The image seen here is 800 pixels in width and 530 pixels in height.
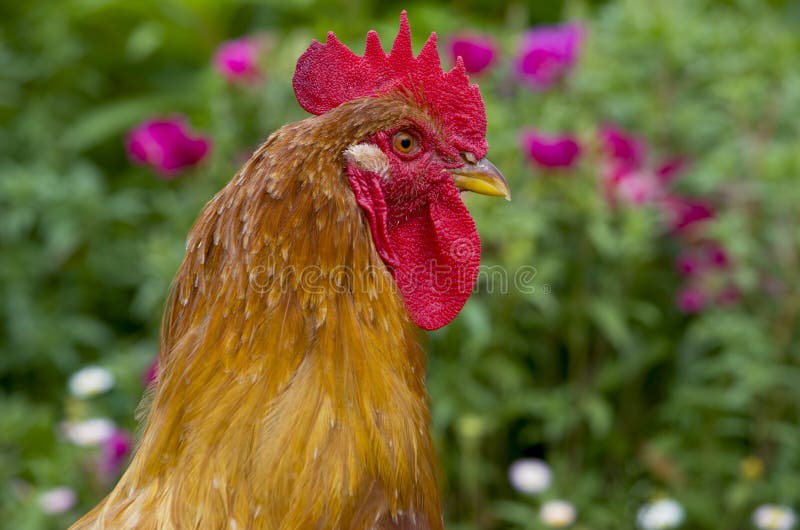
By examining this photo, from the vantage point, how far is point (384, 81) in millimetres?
2396

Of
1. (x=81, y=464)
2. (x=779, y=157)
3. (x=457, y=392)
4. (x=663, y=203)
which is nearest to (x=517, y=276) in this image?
(x=457, y=392)

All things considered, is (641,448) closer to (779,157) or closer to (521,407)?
(521,407)

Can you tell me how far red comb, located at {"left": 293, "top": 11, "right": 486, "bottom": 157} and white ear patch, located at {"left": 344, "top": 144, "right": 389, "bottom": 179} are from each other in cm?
22

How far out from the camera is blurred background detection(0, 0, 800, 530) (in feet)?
14.3

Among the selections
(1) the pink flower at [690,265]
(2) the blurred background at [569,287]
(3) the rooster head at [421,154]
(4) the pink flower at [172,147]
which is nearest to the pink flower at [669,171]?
(2) the blurred background at [569,287]

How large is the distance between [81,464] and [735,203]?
10.3ft

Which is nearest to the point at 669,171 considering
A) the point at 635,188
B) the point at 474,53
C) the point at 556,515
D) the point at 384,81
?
the point at 635,188

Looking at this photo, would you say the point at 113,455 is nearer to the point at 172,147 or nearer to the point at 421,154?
the point at 172,147

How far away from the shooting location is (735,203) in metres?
4.64

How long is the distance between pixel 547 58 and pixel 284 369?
3.21 m

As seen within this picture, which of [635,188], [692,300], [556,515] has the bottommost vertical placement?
[556,515]

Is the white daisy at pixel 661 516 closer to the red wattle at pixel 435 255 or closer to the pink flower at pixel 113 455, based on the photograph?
the red wattle at pixel 435 255

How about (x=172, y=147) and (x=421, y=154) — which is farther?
(x=172, y=147)

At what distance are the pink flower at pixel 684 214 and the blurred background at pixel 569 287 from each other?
10mm
